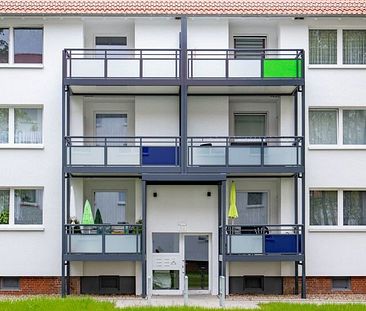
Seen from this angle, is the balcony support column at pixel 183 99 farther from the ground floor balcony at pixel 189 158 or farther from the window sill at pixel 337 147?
the window sill at pixel 337 147

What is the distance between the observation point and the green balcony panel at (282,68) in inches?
1228

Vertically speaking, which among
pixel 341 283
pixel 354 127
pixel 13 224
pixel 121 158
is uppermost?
pixel 354 127

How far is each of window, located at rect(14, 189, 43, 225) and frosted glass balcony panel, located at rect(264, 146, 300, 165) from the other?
7.68 metres

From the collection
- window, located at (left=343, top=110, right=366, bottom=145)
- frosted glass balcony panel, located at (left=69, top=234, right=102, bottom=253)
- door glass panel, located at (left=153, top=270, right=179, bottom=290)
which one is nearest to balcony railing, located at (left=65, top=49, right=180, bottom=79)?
frosted glass balcony panel, located at (left=69, top=234, right=102, bottom=253)

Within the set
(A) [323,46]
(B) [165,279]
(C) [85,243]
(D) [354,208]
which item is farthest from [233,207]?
(A) [323,46]

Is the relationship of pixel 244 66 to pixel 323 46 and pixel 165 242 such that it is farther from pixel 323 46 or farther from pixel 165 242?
pixel 165 242

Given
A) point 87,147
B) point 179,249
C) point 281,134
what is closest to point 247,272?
point 179,249

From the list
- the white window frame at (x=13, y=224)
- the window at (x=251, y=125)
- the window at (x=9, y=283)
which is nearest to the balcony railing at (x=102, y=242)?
the white window frame at (x=13, y=224)

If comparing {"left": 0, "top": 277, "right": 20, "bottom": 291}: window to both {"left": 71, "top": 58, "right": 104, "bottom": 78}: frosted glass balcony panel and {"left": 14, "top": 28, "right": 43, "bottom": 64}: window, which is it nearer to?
{"left": 71, "top": 58, "right": 104, "bottom": 78}: frosted glass balcony panel

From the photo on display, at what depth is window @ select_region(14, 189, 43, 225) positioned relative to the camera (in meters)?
32.1

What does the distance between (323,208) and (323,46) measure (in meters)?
5.52

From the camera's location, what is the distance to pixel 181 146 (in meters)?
31.2

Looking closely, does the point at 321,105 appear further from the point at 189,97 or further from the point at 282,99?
the point at 189,97

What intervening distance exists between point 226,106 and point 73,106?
5149 mm
